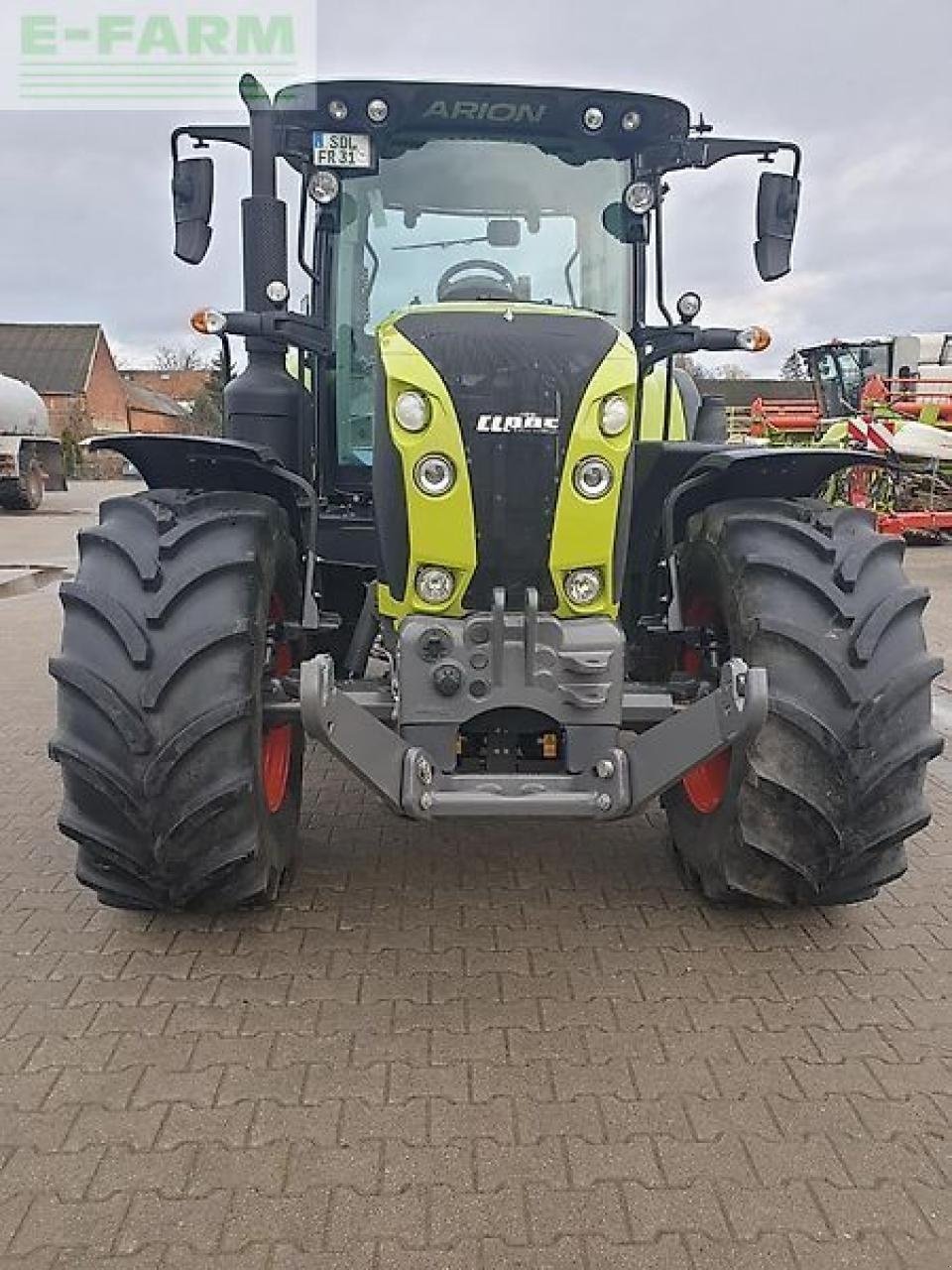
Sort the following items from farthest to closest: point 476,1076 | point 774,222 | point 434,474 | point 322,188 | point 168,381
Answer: point 168,381
point 774,222
point 322,188
point 434,474
point 476,1076

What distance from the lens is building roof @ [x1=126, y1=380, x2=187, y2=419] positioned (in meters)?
63.3

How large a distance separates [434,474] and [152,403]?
67.1 metres

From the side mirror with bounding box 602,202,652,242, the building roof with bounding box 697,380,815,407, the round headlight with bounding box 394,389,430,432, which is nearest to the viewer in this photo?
the round headlight with bounding box 394,389,430,432

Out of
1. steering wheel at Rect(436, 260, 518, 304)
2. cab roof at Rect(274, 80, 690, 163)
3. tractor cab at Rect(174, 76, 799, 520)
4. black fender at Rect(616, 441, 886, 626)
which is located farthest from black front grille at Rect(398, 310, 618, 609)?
cab roof at Rect(274, 80, 690, 163)

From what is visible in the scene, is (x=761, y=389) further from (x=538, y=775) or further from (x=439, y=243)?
(x=538, y=775)

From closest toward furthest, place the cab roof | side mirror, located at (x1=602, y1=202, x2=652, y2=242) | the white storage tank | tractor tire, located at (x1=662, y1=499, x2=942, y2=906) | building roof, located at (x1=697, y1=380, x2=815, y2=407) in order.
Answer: tractor tire, located at (x1=662, y1=499, x2=942, y2=906), the cab roof, side mirror, located at (x1=602, y1=202, x2=652, y2=242), the white storage tank, building roof, located at (x1=697, y1=380, x2=815, y2=407)

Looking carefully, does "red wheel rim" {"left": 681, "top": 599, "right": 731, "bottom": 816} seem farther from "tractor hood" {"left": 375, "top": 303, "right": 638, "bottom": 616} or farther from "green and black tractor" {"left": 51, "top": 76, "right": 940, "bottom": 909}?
"tractor hood" {"left": 375, "top": 303, "right": 638, "bottom": 616}

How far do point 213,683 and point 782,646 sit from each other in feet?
5.04

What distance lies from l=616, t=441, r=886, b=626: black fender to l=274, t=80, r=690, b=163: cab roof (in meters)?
1.06

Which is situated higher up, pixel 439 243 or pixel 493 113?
pixel 493 113

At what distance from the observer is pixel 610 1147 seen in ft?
8.09

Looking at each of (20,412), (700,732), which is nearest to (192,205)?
(700,732)

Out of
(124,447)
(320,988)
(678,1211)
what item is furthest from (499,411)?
(678,1211)

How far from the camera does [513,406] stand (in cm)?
305
